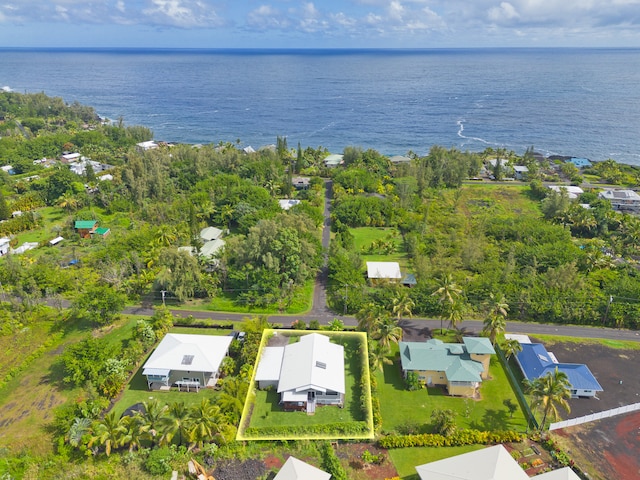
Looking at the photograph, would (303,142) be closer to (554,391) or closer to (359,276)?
(359,276)

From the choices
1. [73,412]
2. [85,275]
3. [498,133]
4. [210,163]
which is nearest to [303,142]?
[210,163]

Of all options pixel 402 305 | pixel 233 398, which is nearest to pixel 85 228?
pixel 233 398

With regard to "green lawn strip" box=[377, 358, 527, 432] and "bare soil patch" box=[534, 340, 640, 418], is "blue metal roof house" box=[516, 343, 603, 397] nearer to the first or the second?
"bare soil patch" box=[534, 340, 640, 418]

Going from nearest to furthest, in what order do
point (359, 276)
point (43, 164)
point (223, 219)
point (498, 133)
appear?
point (359, 276) < point (223, 219) < point (43, 164) < point (498, 133)

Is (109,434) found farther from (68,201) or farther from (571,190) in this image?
(571,190)

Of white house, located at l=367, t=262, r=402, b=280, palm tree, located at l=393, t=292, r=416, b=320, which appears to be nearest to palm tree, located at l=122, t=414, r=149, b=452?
palm tree, located at l=393, t=292, r=416, b=320

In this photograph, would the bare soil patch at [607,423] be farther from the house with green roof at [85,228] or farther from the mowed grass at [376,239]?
the house with green roof at [85,228]
